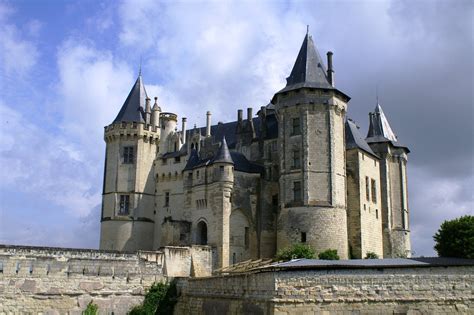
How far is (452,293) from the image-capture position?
23.8 metres

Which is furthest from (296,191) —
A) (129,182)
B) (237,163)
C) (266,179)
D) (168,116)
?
(168,116)

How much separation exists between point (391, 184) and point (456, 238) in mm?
20445

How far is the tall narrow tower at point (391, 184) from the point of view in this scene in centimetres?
4912

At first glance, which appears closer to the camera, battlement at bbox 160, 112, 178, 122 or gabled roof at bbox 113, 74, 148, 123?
gabled roof at bbox 113, 74, 148, 123

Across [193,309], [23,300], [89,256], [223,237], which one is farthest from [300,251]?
[23,300]

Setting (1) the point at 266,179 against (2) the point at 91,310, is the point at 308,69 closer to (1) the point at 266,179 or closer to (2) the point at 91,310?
(1) the point at 266,179

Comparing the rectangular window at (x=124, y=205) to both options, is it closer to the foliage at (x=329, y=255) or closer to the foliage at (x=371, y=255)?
the foliage at (x=329, y=255)

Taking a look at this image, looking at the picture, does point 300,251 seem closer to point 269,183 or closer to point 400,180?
point 269,183

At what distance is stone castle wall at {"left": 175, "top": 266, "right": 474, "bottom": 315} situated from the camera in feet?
72.1

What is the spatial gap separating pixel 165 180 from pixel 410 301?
31277mm

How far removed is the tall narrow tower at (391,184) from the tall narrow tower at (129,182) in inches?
774

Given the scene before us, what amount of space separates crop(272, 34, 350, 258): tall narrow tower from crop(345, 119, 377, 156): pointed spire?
91.7 inches

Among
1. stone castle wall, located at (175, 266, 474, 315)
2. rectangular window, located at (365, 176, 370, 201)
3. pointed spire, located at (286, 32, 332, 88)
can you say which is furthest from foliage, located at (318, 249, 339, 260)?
stone castle wall, located at (175, 266, 474, 315)

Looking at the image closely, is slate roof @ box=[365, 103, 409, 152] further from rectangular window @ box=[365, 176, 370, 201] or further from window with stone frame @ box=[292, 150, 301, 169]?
window with stone frame @ box=[292, 150, 301, 169]
